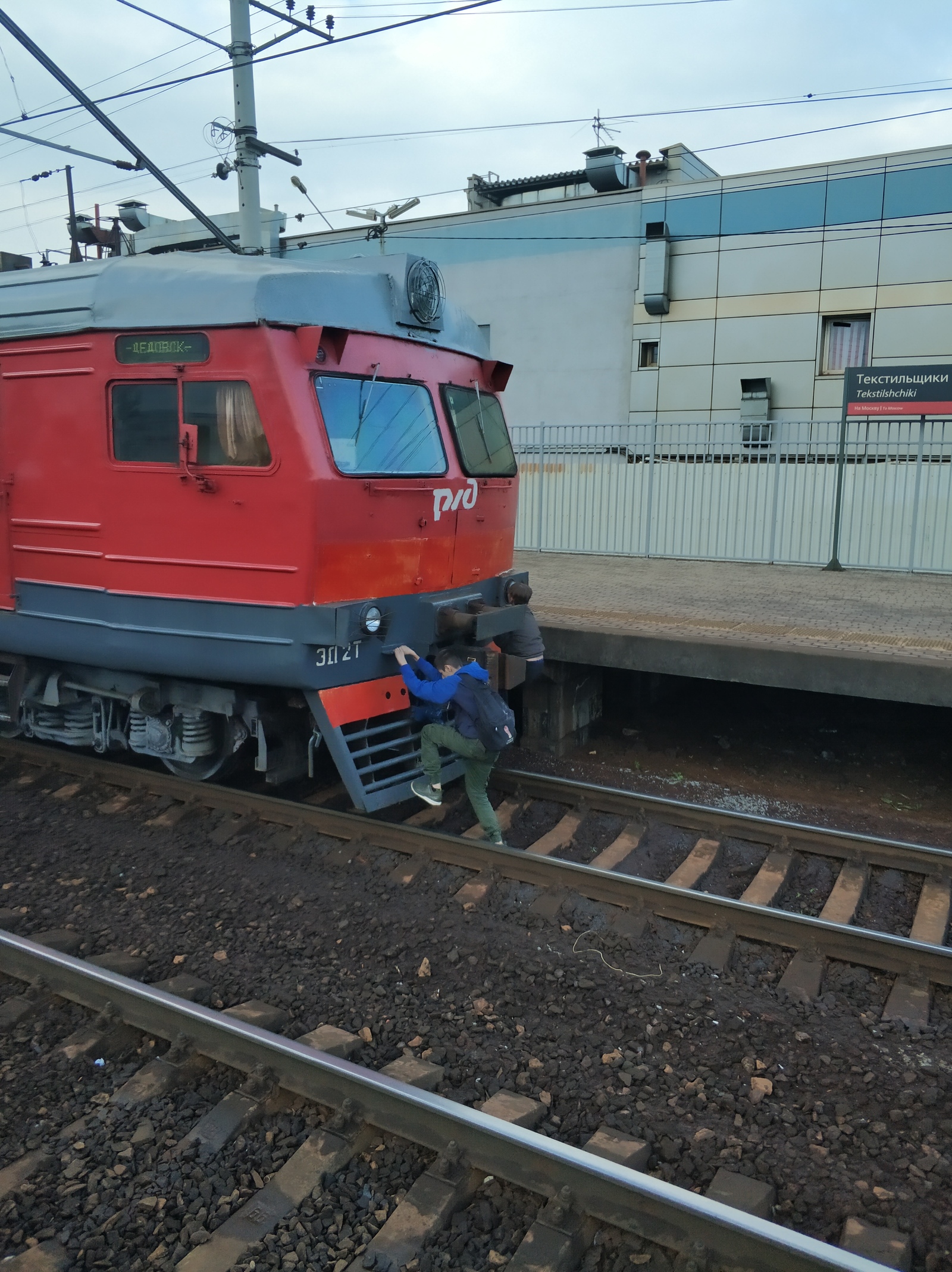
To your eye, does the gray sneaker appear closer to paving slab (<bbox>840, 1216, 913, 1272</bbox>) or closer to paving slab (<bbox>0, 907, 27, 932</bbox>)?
paving slab (<bbox>0, 907, 27, 932</bbox>)

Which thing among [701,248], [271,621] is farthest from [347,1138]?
[701,248]

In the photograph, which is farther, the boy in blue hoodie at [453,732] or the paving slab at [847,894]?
the boy in blue hoodie at [453,732]

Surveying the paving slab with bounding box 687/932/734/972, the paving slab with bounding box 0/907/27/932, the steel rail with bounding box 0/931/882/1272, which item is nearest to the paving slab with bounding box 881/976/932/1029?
the paving slab with bounding box 687/932/734/972

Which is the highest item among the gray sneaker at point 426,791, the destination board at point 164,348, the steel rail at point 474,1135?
the destination board at point 164,348

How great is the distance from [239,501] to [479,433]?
215 centimetres

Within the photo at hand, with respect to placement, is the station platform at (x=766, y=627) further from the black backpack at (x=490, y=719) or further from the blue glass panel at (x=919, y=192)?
the blue glass panel at (x=919, y=192)

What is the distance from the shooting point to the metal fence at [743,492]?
1311cm

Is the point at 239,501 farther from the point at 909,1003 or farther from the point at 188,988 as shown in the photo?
the point at 909,1003

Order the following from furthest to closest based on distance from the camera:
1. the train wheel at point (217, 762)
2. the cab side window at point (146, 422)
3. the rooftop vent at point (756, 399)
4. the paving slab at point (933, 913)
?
the rooftop vent at point (756, 399), the train wheel at point (217, 762), the cab side window at point (146, 422), the paving slab at point (933, 913)

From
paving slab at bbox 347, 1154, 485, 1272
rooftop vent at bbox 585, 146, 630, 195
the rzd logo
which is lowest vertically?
paving slab at bbox 347, 1154, 485, 1272

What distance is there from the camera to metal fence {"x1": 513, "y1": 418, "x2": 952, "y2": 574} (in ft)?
43.0

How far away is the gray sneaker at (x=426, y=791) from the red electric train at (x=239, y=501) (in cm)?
11

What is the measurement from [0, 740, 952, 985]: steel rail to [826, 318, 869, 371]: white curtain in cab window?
1607cm

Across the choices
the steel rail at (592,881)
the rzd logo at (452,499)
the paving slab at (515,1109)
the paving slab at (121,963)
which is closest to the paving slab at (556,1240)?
the paving slab at (515,1109)
